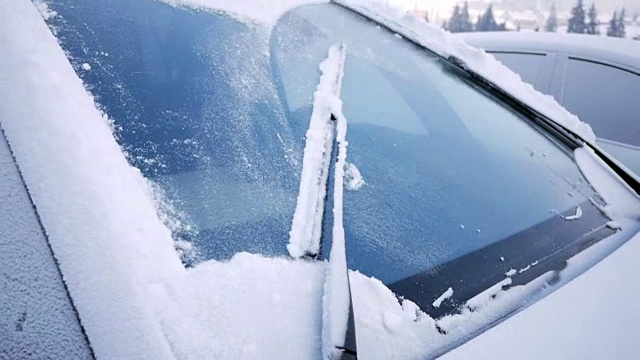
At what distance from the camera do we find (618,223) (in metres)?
1.53

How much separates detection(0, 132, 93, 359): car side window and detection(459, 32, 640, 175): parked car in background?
4097mm

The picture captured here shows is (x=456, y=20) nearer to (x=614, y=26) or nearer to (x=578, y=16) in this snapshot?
(x=578, y=16)

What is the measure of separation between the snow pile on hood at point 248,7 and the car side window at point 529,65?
142 inches

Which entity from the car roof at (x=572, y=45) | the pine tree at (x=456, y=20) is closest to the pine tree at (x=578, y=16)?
the pine tree at (x=456, y=20)

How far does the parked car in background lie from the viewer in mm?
4133

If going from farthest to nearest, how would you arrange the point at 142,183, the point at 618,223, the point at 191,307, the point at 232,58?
the point at 618,223
the point at 232,58
the point at 142,183
the point at 191,307

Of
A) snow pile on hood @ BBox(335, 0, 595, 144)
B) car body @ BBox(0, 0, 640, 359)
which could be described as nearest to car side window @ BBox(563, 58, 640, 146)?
snow pile on hood @ BBox(335, 0, 595, 144)

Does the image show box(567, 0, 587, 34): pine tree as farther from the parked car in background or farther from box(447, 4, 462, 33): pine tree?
the parked car in background

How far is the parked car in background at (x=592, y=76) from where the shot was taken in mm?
4133

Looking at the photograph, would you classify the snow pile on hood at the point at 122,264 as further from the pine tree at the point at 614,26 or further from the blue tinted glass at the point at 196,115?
the pine tree at the point at 614,26

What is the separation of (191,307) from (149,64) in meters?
0.69

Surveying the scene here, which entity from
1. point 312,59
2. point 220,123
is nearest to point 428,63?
point 312,59

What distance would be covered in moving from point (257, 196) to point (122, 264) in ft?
1.22

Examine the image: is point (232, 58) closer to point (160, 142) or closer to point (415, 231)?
point (160, 142)
